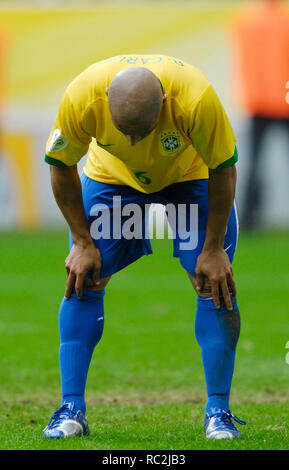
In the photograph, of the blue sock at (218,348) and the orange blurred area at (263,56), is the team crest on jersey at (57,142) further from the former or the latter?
the orange blurred area at (263,56)

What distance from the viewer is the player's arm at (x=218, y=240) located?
12.3ft

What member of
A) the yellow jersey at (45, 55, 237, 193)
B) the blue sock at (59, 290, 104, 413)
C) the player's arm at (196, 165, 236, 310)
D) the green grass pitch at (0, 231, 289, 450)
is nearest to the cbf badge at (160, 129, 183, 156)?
the yellow jersey at (45, 55, 237, 193)

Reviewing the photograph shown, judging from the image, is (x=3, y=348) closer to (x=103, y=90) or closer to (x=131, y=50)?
(x=103, y=90)

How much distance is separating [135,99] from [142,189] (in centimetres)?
72

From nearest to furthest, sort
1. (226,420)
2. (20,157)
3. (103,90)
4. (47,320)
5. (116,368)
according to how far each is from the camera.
Answer: (103,90) < (226,420) < (116,368) < (47,320) < (20,157)

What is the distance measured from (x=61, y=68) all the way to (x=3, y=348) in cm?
956

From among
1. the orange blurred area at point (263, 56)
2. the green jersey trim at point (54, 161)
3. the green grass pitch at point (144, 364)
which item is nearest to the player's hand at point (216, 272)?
the green grass pitch at point (144, 364)

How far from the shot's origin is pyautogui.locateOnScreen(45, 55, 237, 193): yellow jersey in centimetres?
354

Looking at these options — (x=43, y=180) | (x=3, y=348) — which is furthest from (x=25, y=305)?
(x=43, y=180)

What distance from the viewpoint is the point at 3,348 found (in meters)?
6.40

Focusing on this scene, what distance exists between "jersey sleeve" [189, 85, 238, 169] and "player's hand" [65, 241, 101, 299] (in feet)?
2.43

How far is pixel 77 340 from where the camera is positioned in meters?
4.05

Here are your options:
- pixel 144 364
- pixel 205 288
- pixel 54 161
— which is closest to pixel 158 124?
pixel 54 161

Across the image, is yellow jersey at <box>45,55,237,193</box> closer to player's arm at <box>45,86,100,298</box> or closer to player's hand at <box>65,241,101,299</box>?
player's arm at <box>45,86,100,298</box>
